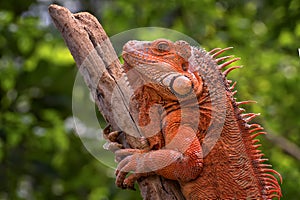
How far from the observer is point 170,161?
3.91 m

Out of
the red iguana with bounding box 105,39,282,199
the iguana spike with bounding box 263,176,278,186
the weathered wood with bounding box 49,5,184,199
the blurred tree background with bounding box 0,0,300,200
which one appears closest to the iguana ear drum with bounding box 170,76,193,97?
the red iguana with bounding box 105,39,282,199

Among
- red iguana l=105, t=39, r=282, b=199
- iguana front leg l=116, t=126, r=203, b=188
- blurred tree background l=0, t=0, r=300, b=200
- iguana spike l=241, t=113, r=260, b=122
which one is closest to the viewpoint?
iguana front leg l=116, t=126, r=203, b=188

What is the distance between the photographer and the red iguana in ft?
13.3

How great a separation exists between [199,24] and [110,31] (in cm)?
132

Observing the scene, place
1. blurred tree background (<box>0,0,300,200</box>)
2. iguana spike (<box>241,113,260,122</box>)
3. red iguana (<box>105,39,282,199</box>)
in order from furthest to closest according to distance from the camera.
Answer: blurred tree background (<box>0,0,300,200</box>) → iguana spike (<box>241,113,260,122</box>) → red iguana (<box>105,39,282,199</box>)

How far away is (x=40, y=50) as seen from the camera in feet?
29.2

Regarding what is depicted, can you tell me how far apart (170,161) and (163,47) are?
0.91 meters

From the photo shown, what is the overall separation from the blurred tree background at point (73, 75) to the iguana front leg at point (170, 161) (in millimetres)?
3227

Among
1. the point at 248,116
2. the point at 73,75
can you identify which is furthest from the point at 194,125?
the point at 73,75

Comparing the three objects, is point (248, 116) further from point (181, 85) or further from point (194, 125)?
point (181, 85)

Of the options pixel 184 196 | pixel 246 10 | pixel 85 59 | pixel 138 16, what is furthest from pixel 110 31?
pixel 184 196

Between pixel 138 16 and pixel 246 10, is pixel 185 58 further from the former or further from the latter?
pixel 246 10

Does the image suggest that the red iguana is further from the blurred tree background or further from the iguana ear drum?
the blurred tree background

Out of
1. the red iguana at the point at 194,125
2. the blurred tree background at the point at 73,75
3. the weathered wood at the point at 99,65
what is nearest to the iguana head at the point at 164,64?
the red iguana at the point at 194,125
